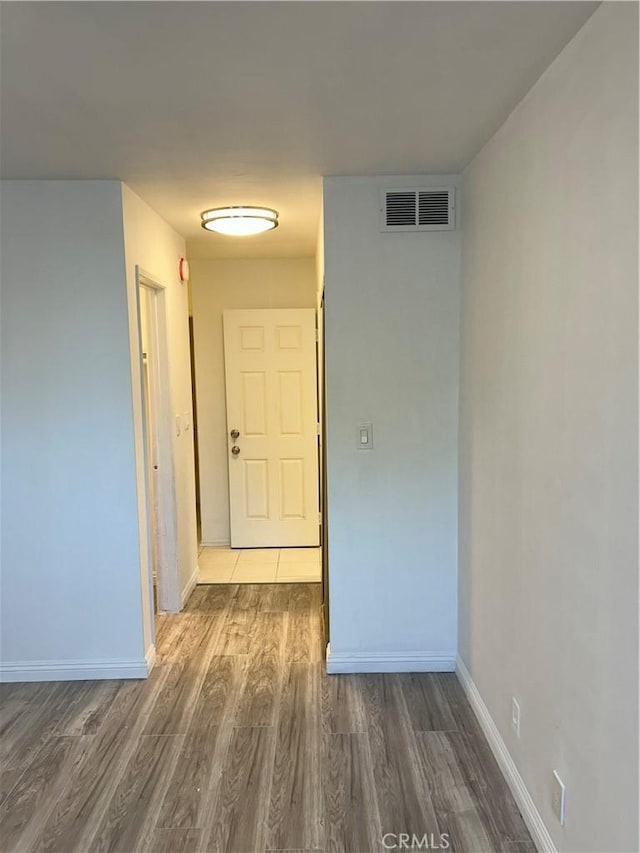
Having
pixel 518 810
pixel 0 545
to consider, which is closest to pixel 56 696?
pixel 0 545

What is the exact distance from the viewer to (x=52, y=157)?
2.44 meters

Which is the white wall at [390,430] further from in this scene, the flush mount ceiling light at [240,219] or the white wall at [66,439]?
the white wall at [66,439]

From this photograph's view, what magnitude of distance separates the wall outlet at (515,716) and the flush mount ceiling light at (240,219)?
2.65 metres

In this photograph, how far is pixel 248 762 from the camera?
2.36 meters

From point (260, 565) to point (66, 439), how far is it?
2182 millimetres

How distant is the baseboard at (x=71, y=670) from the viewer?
118 inches

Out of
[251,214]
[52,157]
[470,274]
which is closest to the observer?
[52,157]

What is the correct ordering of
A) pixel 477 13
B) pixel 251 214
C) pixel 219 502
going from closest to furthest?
1. pixel 477 13
2. pixel 251 214
3. pixel 219 502

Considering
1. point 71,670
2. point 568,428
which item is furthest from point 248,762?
point 568,428

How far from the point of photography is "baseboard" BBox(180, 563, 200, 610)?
3889 mm

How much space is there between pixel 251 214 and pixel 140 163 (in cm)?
90

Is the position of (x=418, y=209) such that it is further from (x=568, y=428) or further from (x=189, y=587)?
Answer: (x=189, y=587)

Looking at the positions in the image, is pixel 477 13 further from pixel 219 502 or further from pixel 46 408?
pixel 219 502

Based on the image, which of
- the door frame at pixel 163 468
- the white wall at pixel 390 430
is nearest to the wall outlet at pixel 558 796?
the white wall at pixel 390 430
